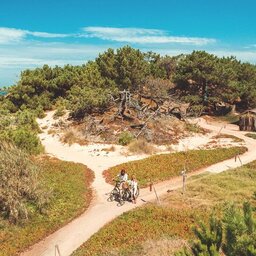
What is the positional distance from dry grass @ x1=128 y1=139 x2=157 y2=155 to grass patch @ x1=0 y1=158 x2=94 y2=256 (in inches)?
242

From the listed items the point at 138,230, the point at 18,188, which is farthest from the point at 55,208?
the point at 138,230

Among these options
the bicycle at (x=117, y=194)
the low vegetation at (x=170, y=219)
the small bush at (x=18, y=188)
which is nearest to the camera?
the low vegetation at (x=170, y=219)

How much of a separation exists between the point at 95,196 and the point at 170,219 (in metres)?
6.22

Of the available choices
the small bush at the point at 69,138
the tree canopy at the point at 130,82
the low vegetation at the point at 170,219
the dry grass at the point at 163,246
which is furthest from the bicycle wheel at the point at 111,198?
the tree canopy at the point at 130,82

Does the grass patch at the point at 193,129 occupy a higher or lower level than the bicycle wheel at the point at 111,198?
lower

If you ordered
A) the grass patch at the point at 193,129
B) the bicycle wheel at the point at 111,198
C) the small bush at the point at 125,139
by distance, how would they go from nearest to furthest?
the bicycle wheel at the point at 111,198 < the small bush at the point at 125,139 < the grass patch at the point at 193,129

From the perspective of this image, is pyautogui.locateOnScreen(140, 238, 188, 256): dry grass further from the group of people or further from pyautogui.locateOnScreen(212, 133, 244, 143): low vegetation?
pyautogui.locateOnScreen(212, 133, 244, 143): low vegetation

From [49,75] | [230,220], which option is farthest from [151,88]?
[230,220]

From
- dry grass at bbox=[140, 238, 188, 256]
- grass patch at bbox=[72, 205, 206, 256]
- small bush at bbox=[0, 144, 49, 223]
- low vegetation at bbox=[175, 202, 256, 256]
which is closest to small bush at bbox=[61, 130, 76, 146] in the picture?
small bush at bbox=[0, 144, 49, 223]

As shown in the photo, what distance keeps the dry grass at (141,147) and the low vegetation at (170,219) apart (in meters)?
8.21

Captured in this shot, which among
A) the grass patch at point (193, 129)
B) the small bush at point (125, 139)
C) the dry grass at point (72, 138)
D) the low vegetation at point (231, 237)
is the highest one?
the low vegetation at point (231, 237)

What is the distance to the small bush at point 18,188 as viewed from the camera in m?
21.8

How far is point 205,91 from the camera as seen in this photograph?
59750 mm

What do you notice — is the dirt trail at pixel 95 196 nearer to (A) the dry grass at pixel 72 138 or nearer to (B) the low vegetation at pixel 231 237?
(A) the dry grass at pixel 72 138
